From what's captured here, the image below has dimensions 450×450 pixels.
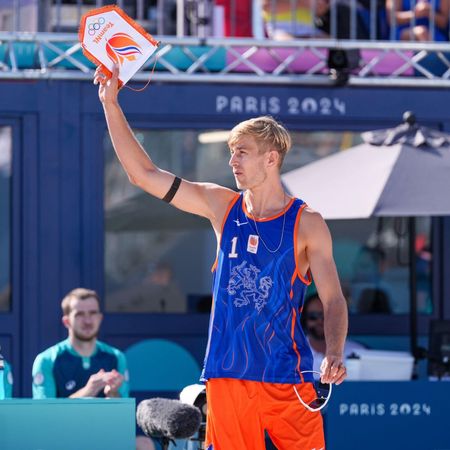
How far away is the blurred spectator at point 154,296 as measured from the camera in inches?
318

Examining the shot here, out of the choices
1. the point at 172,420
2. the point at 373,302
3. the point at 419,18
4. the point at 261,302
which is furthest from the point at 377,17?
the point at 172,420

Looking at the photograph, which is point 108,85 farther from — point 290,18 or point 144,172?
point 290,18

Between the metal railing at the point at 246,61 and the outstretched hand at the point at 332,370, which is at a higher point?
the metal railing at the point at 246,61

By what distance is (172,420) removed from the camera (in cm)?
455

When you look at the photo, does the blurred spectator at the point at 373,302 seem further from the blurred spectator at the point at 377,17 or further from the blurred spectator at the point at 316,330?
the blurred spectator at the point at 377,17

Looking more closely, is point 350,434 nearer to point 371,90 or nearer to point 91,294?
point 91,294

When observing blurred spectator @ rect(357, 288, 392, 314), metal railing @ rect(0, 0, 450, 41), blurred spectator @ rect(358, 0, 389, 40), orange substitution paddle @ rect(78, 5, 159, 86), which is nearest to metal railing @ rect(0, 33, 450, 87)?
metal railing @ rect(0, 0, 450, 41)

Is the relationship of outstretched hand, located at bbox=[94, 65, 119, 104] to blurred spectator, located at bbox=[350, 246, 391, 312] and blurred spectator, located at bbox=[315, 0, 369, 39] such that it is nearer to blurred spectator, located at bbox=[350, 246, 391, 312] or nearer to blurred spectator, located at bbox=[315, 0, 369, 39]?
blurred spectator, located at bbox=[315, 0, 369, 39]

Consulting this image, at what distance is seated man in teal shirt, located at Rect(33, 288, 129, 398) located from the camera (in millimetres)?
6574

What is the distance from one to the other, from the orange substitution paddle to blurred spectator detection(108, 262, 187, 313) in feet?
12.2

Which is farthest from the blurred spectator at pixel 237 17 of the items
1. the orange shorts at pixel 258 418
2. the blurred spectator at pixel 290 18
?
the orange shorts at pixel 258 418

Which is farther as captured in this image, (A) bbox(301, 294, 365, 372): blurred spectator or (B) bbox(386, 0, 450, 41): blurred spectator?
(B) bbox(386, 0, 450, 41): blurred spectator

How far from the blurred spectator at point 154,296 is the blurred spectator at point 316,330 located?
2.94 feet

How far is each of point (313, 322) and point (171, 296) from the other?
3.48 ft
